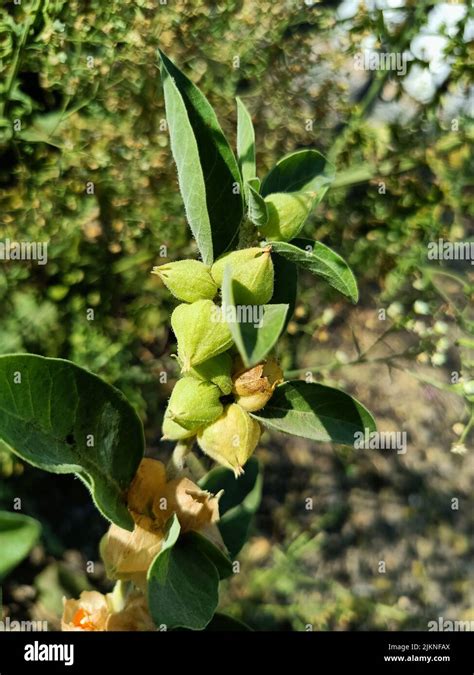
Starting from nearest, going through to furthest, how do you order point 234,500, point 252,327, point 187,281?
point 252,327
point 187,281
point 234,500

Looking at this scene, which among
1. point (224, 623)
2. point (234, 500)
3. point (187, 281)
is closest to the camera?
point (187, 281)

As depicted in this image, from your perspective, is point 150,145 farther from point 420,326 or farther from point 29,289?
point 420,326

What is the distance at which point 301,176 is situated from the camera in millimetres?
Result: 802

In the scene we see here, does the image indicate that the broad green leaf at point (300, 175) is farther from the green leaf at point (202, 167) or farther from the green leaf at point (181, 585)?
the green leaf at point (181, 585)

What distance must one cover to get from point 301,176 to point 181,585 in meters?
0.48

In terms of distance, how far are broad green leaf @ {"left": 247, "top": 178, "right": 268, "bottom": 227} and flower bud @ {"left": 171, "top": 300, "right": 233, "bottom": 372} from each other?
3.8 inches

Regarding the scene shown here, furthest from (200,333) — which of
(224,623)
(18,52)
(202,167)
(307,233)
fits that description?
(307,233)

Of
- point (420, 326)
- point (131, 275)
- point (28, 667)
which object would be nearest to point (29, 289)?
point (131, 275)

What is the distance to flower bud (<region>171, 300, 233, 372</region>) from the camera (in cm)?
63

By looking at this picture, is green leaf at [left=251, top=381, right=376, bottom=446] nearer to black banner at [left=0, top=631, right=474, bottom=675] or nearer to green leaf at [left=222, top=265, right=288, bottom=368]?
green leaf at [left=222, top=265, right=288, bottom=368]

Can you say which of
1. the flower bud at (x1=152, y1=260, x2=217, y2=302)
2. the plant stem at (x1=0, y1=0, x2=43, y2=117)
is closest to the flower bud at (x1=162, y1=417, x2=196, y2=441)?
the flower bud at (x1=152, y1=260, x2=217, y2=302)

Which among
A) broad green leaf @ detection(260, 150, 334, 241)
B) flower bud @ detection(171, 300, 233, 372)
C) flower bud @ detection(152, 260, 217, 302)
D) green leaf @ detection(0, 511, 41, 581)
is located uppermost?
broad green leaf @ detection(260, 150, 334, 241)

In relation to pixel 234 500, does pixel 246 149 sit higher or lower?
higher

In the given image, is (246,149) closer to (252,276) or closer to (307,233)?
(252,276)
